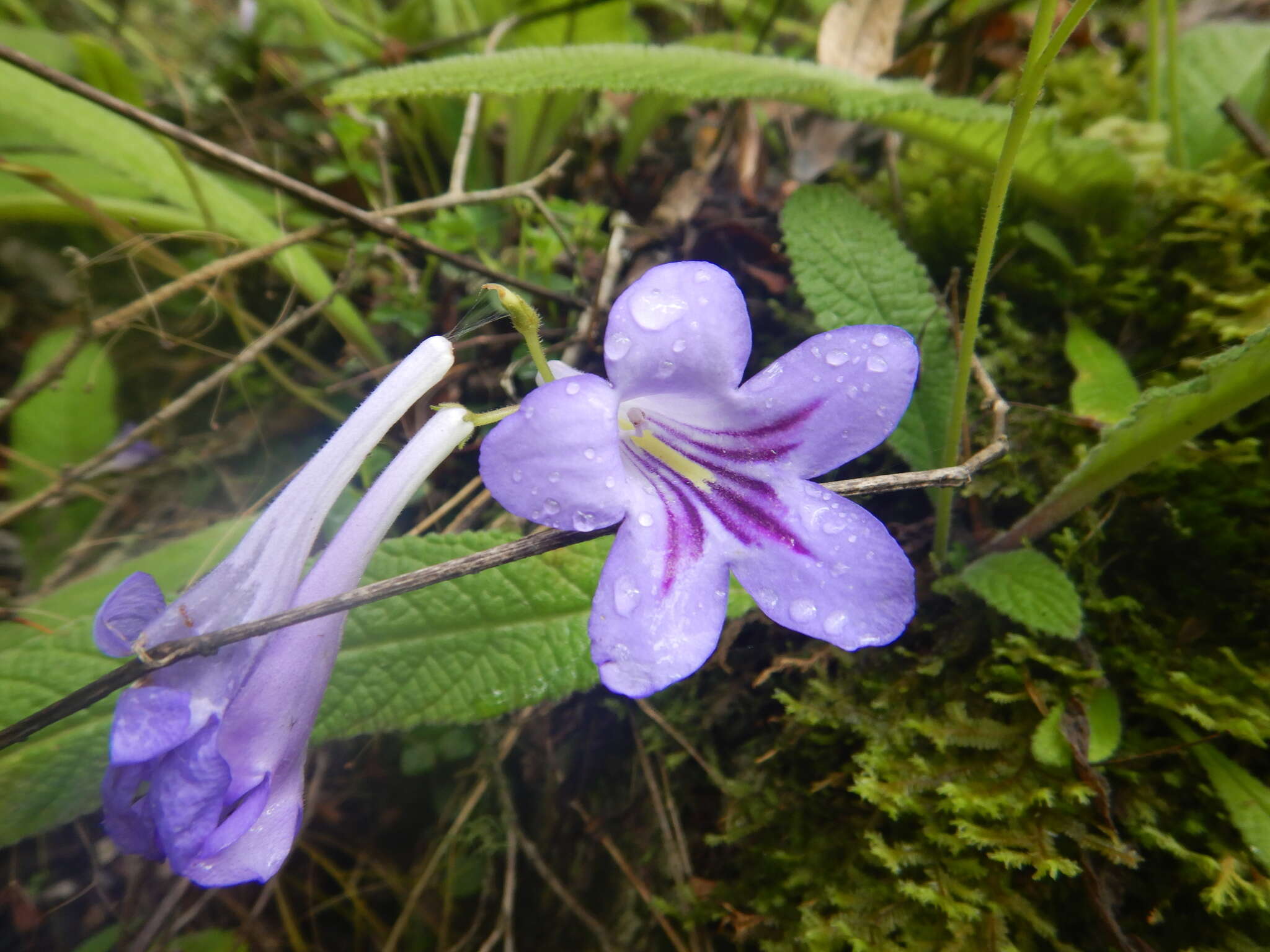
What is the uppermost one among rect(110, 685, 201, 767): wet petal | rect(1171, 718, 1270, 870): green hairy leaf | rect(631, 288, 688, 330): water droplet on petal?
rect(631, 288, 688, 330): water droplet on petal

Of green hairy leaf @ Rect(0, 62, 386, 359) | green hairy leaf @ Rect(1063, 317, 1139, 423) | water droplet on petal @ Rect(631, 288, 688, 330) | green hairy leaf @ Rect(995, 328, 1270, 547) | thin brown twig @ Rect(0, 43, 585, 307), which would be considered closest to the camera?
water droplet on petal @ Rect(631, 288, 688, 330)

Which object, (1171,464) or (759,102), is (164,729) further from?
(759,102)

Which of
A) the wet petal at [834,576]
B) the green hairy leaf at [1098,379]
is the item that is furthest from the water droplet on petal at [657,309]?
the green hairy leaf at [1098,379]

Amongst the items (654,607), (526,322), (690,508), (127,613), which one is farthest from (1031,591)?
(127,613)

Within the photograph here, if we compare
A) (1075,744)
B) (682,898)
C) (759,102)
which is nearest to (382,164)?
(759,102)

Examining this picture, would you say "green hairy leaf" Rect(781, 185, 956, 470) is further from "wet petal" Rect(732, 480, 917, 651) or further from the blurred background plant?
"wet petal" Rect(732, 480, 917, 651)

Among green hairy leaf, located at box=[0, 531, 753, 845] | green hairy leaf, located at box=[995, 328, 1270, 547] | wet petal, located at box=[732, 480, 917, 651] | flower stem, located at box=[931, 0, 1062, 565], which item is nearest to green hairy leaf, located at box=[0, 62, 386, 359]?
→ green hairy leaf, located at box=[0, 531, 753, 845]
